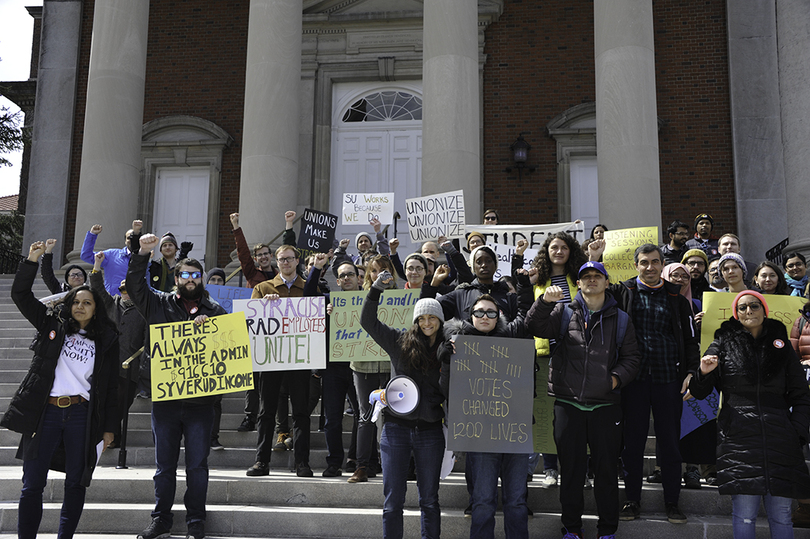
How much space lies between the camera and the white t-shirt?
5.26m

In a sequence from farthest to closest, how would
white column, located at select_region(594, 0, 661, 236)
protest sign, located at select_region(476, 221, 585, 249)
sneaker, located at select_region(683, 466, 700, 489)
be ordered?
white column, located at select_region(594, 0, 661, 236)
protest sign, located at select_region(476, 221, 585, 249)
sneaker, located at select_region(683, 466, 700, 489)

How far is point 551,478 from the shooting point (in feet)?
19.3

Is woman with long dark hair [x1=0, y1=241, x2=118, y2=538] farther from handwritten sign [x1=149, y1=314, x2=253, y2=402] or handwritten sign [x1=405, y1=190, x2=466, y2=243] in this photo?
handwritten sign [x1=405, y1=190, x2=466, y2=243]

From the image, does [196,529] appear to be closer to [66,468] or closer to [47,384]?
[66,468]

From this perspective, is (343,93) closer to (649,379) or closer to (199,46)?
(199,46)

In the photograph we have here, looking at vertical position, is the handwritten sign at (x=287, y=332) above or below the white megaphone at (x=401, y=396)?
above

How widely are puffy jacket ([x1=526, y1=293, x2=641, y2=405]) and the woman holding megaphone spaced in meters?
0.75

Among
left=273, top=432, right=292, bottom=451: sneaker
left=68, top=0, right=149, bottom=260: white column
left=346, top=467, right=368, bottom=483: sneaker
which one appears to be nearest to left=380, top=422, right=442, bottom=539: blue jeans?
left=346, top=467, right=368, bottom=483: sneaker

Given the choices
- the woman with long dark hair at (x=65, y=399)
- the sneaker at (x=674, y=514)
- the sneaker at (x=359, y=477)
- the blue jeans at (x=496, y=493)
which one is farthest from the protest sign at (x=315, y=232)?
the sneaker at (x=674, y=514)

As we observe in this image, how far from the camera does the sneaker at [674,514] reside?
17.7ft

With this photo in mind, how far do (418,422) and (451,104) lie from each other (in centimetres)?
765

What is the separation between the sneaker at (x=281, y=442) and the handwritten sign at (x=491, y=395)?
251cm

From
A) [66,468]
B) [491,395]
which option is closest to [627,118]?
[491,395]

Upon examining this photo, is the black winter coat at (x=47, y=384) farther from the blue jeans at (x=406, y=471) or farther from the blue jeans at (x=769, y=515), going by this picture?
the blue jeans at (x=769, y=515)
